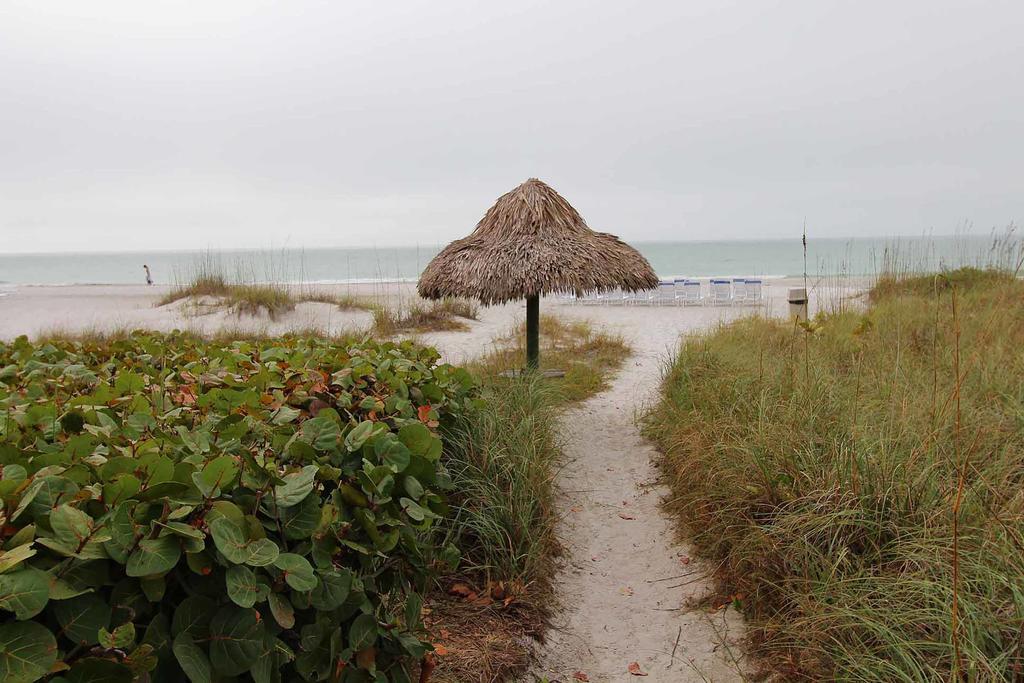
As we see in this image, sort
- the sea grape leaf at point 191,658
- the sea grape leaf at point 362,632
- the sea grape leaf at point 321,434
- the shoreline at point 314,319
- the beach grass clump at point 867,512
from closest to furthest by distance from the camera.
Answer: the sea grape leaf at point 191,658 < the sea grape leaf at point 362,632 < the sea grape leaf at point 321,434 < the beach grass clump at point 867,512 < the shoreline at point 314,319

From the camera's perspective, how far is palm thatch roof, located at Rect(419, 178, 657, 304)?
275 inches

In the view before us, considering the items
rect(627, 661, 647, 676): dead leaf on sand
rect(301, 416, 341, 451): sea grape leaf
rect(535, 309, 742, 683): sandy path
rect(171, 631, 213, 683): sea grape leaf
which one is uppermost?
rect(301, 416, 341, 451): sea grape leaf

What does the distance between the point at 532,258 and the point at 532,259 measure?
0.01 metres

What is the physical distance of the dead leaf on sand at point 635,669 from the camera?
320 cm

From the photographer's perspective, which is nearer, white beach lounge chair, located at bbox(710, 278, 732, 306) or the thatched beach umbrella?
the thatched beach umbrella

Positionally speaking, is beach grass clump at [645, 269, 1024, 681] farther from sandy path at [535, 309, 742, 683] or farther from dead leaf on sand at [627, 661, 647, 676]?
dead leaf on sand at [627, 661, 647, 676]

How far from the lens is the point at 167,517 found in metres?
1.42

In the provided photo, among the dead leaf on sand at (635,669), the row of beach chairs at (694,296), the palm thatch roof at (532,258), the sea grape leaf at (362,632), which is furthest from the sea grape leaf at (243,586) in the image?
the row of beach chairs at (694,296)

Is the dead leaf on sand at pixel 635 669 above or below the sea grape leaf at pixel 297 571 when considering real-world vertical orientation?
below

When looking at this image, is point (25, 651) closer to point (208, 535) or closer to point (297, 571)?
point (208, 535)

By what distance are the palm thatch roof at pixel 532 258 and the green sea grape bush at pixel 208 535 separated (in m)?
4.40

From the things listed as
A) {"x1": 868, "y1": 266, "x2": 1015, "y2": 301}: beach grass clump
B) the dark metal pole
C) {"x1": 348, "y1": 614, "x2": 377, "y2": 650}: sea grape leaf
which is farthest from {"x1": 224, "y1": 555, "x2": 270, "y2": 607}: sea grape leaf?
{"x1": 868, "y1": 266, "x2": 1015, "y2": 301}: beach grass clump

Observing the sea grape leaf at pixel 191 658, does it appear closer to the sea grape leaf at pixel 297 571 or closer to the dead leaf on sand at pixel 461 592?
the sea grape leaf at pixel 297 571

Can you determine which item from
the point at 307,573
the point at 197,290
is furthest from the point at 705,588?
the point at 197,290
